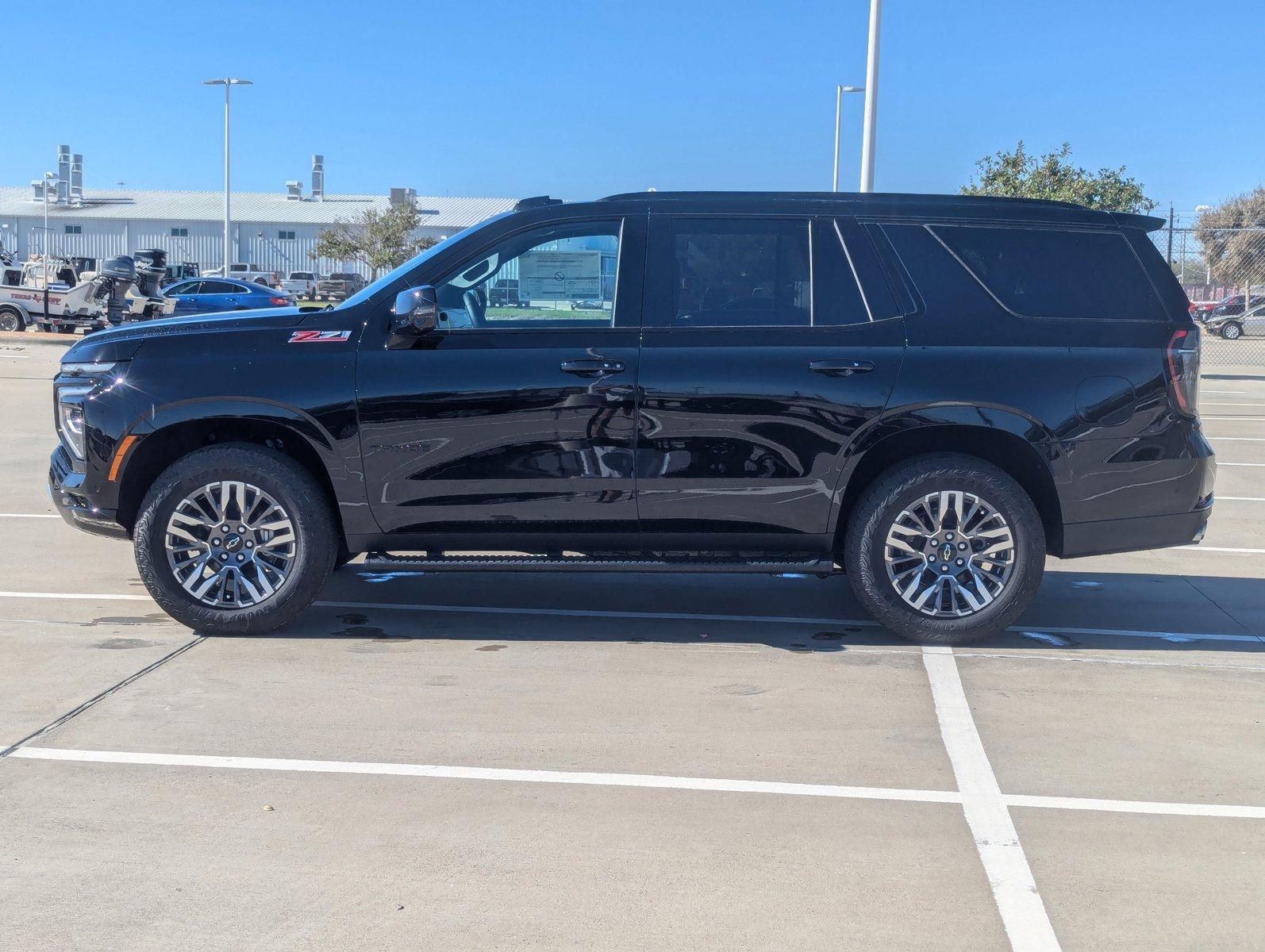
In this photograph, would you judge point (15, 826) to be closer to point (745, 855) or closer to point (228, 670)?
point (228, 670)

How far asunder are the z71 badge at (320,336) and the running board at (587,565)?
1030mm

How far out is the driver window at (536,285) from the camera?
240 inches

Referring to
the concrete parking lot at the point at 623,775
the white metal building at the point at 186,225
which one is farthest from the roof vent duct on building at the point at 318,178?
the concrete parking lot at the point at 623,775

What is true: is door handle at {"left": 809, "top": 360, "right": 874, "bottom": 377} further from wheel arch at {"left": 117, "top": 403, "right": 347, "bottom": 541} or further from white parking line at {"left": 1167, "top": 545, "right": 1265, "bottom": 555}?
white parking line at {"left": 1167, "top": 545, "right": 1265, "bottom": 555}

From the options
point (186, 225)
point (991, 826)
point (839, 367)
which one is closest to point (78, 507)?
point (839, 367)

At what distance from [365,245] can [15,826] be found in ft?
194

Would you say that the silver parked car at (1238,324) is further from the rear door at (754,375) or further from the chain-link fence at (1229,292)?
the rear door at (754,375)

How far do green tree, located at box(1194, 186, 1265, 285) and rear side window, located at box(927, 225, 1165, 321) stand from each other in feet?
140

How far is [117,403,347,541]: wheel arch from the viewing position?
6.01 meters

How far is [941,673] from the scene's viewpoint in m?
5.87

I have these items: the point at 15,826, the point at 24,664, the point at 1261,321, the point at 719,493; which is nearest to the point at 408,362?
the point at 719,493

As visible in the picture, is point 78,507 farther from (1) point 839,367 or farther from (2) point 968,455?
(2) point 968,455

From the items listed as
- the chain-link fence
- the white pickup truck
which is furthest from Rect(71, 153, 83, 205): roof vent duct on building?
the chain-link fence

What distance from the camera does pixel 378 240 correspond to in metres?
60.0
